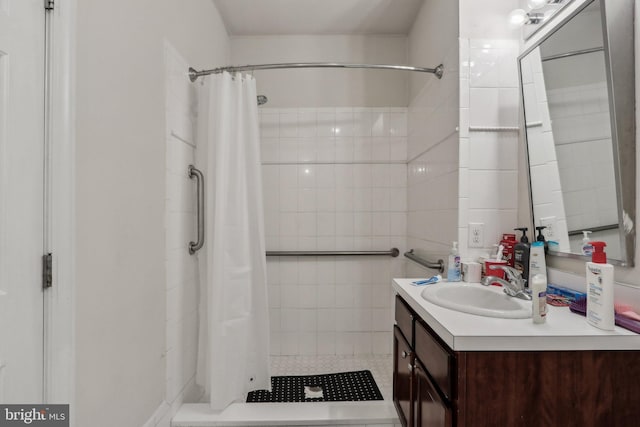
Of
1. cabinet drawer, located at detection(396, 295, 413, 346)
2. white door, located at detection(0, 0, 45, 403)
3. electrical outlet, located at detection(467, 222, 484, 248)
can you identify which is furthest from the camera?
electrical outlet, located at detection(467, 222, 484, 248)

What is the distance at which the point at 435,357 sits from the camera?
982mm

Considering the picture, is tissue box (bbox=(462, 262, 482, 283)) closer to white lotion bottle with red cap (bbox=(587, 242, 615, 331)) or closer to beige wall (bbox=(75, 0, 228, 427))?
white lotion bottle with red cap (bbox=(587, 242, 615, 331))

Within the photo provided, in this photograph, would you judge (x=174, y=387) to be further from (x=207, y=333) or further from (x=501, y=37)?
(x=501, y=37)

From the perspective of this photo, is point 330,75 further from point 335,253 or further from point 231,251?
point 231,251

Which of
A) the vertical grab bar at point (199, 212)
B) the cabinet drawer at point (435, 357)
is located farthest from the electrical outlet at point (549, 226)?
the vertical grab bar at point (199, 212)

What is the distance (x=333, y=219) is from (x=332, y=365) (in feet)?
3.48

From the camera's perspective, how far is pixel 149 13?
1431 millimetres

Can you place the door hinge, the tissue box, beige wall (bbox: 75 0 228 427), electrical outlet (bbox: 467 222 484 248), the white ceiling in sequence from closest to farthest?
the door hinge < beige wall (bbox: 75 0 228 427) < the tissue box < electrical outlet (bbox: 467 222 484 248) < the white ceiling

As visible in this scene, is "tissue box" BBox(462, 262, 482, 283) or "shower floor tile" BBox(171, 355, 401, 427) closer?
"tissue box" BBox(462, 262, 482, 283)

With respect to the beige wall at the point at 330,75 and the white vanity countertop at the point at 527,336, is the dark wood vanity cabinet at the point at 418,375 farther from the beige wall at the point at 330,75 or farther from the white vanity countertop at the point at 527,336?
the beige wall at the point at 330,75
